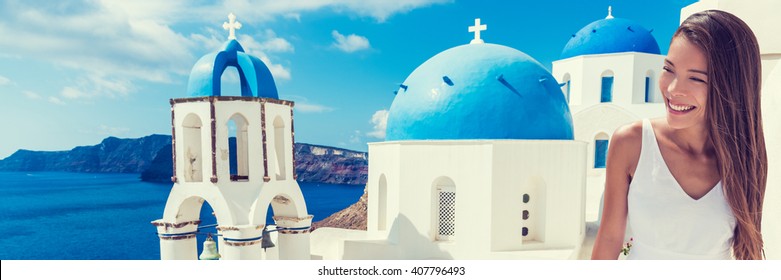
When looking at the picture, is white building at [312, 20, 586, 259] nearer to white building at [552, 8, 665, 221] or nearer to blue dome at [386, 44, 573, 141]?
blue dome at [386, 44, 573, 141]

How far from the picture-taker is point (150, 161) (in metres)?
59.3

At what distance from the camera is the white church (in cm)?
671

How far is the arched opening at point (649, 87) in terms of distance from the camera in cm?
1339

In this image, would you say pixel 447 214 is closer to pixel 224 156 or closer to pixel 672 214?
pixel 224 156

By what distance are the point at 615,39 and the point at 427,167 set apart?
397 inches

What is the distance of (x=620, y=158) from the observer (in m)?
1.80

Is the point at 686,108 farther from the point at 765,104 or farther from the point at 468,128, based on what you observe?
the point at 468,128

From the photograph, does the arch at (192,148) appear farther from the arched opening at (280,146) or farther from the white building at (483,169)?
the white building at (483,169)

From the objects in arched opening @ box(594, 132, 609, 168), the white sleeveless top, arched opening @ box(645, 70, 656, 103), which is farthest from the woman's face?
arched opening @ box(645, 70, 656, 103)

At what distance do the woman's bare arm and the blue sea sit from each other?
2320cm

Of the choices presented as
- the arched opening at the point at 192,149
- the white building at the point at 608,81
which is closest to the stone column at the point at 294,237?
the arched opening at the point at 192,149

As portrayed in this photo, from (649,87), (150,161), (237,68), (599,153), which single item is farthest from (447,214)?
(150,161)

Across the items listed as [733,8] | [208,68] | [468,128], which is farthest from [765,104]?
[208,68]

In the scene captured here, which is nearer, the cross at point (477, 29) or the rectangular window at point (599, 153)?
the cross at point (477, 29)
